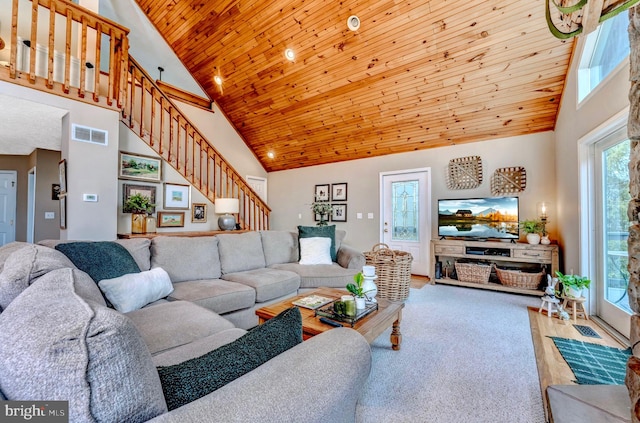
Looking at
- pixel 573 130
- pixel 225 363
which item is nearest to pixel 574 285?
pixel 573 130

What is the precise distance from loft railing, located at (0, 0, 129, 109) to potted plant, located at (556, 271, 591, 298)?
5399 millimetres

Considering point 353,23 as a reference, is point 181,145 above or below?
below

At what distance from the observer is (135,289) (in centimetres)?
182

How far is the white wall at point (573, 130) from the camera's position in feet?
7.54

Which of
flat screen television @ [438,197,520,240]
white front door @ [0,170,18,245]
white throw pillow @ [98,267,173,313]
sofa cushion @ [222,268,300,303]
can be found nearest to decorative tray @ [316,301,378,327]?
sofa cushion @ [222,268,300,303]

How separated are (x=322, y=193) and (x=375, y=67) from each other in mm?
2827

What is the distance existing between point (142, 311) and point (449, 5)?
400 centimetres

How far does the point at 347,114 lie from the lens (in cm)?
477

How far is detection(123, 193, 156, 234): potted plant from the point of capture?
3.94m

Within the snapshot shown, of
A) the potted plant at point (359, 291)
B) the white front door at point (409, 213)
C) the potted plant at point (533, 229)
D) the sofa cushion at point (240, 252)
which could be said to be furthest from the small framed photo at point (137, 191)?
the potted plant at point (533, 229)

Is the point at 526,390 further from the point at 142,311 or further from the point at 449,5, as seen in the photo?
the point at 449,5

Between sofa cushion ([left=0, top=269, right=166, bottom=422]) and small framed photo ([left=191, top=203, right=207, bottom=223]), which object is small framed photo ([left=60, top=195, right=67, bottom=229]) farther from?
sofa cushion ([left=0, top=269, right=166, bottom=422])

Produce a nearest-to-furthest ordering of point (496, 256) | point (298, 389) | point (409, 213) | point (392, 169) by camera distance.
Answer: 1. point (298, 389)
2. point (496, 256)
3. point (409, 213)
4. point (392, 169)

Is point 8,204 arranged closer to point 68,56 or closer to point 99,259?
point 68,56
